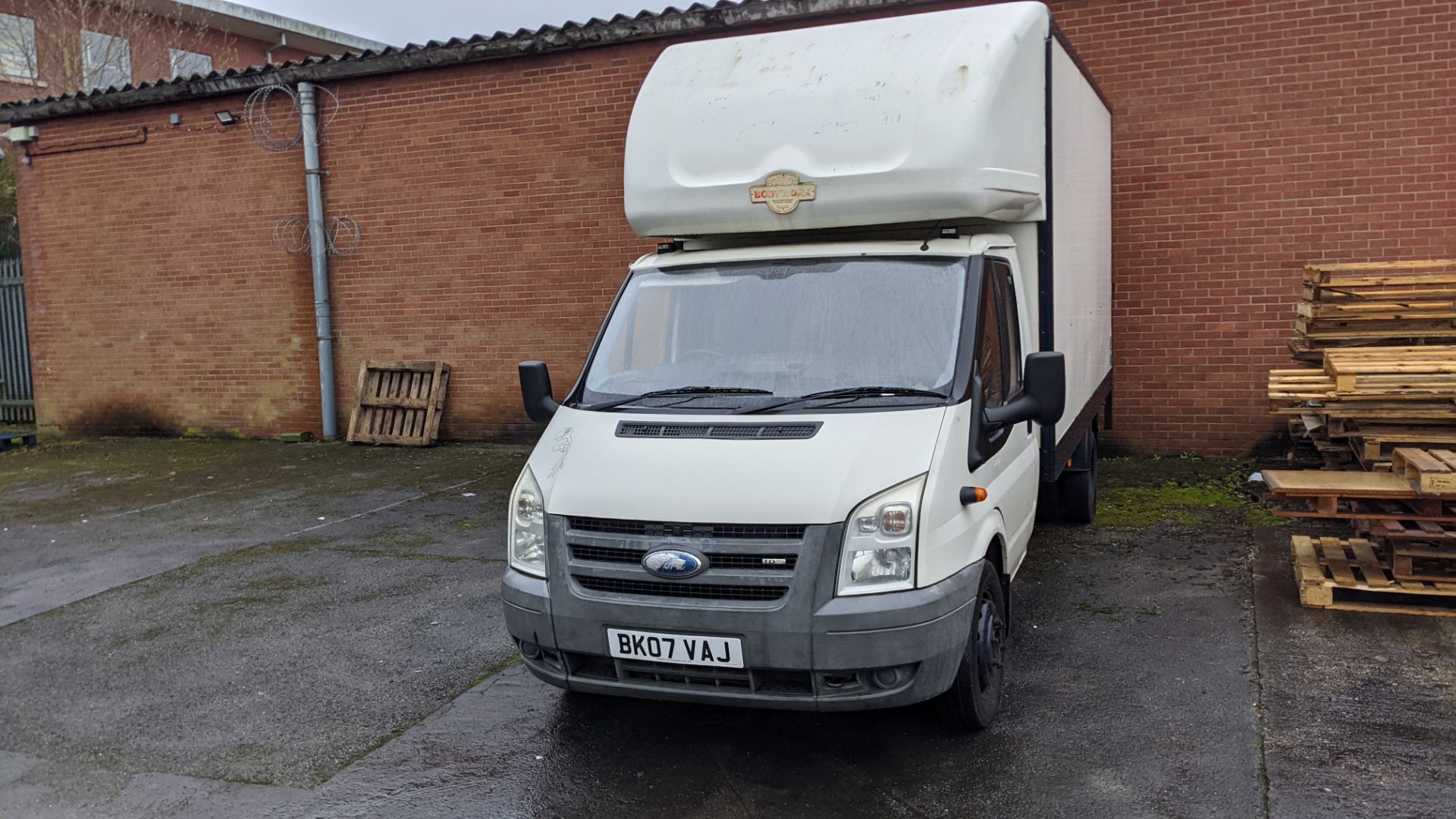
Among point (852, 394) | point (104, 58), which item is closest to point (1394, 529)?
point (852, 394)

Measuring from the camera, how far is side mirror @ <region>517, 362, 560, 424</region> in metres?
4.72

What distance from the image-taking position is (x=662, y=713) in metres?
4.51

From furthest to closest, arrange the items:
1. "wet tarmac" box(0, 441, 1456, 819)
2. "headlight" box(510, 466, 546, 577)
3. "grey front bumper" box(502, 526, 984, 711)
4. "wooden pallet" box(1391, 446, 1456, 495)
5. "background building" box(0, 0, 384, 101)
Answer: "background building" box(0, 0, 384, 101) < "wooden pallet" box(1391, 446, 1456, 495) < "headlight" box(510, 466, 546, 577) < "wet tarmac" box(0, 441, 1456, 819) < "grey front bumper" box(502, 526, 984, 711)

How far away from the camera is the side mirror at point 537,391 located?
4.72 m

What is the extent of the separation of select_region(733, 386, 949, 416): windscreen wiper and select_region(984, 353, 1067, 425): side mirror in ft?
1.02

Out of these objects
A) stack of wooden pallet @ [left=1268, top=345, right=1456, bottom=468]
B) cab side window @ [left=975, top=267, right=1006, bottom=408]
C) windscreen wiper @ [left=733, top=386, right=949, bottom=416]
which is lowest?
stack of wooden pallet @ [left=1268, top=345, right=1456, bottom=468]

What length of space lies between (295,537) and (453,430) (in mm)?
4402

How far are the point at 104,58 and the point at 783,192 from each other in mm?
23931

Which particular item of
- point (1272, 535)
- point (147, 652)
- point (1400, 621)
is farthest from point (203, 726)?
point (1272, 535)

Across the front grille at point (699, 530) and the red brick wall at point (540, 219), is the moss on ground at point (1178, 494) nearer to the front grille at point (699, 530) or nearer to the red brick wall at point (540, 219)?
the red brick wall at point (540, 219)

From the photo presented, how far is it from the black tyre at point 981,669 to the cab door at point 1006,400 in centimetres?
33

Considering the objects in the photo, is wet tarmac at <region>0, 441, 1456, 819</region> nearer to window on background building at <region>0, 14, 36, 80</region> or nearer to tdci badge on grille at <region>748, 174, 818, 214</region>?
tdci badge on grille at <region>748, 174, 818, 214</region>

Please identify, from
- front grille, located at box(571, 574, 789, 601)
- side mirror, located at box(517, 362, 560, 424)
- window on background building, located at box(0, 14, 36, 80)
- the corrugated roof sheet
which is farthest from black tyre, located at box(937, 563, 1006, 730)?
window on background building, located at box(0, 14, 36, 80)

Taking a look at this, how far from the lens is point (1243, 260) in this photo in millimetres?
9203
